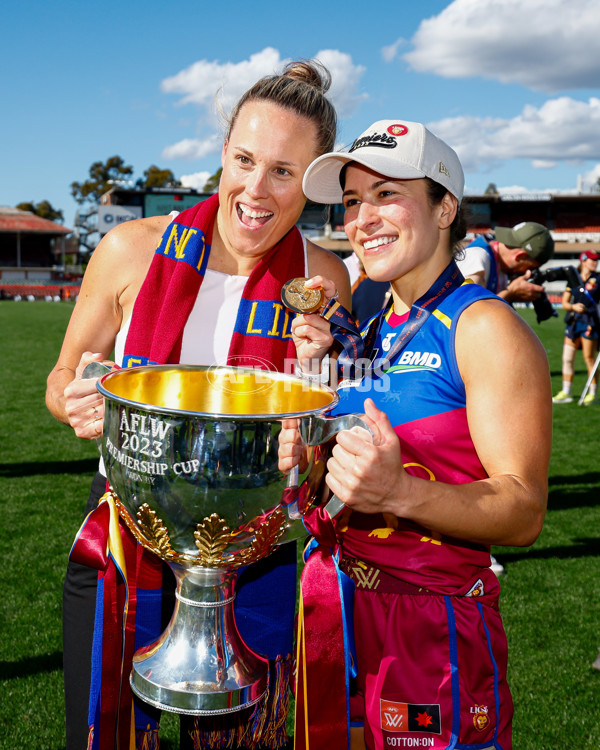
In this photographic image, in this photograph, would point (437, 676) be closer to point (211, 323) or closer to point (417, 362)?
point (417, 362)

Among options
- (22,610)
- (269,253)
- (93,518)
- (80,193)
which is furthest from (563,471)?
(80,193)

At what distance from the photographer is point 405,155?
1.50 m

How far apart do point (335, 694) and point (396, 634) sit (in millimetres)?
176

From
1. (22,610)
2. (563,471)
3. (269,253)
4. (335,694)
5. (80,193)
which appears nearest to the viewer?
(335,694)

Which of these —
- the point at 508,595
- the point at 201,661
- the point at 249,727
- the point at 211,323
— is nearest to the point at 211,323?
the point at 211,323

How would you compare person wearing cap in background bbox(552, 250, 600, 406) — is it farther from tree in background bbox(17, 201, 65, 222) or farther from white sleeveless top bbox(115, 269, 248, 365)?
tree in background bbox(17, 201, 65, 222)

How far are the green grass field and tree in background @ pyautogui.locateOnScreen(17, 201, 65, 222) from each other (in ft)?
243

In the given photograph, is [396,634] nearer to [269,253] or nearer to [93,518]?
[93,518]

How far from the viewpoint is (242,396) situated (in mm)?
1511

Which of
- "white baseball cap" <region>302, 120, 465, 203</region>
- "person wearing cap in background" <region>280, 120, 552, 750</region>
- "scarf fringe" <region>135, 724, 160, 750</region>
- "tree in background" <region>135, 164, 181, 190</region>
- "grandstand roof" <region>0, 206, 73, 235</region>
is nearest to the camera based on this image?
"person wearing cap in background" <region>280, 120, 552, 750</region>

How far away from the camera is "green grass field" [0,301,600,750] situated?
3059mm

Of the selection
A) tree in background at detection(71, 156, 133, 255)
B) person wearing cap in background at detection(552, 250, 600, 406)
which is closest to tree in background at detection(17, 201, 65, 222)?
tree in background at detection(71, 156, 133, 255)

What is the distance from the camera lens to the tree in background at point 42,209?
7500 cm

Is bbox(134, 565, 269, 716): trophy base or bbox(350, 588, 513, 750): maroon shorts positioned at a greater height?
bbox(134, 565, 269, 716): trophy base
